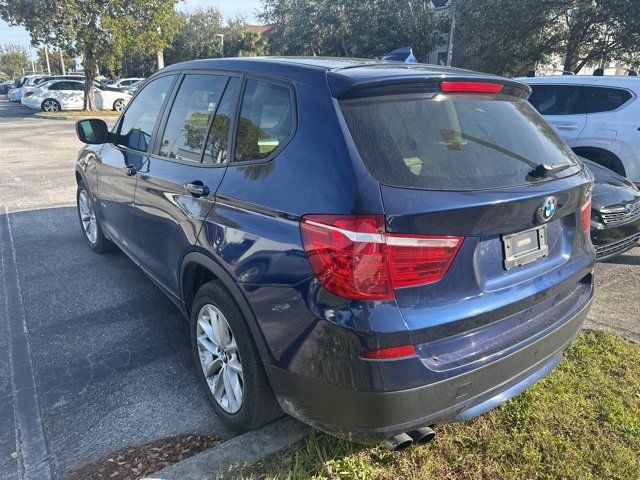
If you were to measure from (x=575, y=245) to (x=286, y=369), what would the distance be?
158 cm

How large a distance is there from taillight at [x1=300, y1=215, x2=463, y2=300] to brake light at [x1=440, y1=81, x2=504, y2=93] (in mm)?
770

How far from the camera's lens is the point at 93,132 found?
416cm

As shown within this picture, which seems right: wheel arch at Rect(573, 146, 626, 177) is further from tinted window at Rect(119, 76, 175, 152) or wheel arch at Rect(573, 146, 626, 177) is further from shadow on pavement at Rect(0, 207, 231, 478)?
shadow on pavement at Rect(0, 207, 231, 478)

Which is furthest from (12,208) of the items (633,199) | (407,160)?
(633,199)

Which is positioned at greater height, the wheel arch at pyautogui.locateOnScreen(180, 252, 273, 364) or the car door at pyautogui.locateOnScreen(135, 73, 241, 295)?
the car door at pyautogui.locateOnScreen(135, 73, 241, 295)

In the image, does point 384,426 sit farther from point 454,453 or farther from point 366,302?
point 454,453

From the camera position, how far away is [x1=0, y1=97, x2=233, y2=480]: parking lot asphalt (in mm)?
2592

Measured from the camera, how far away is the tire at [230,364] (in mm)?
2316

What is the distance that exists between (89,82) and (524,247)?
26.3 metres

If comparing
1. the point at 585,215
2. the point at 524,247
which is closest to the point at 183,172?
the point at 524,247

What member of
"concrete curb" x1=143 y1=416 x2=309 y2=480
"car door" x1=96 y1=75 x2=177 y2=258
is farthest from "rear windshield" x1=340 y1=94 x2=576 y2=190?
"car door" x1=96 y1=75 x2=177 y2=258

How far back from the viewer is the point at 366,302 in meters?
1.82

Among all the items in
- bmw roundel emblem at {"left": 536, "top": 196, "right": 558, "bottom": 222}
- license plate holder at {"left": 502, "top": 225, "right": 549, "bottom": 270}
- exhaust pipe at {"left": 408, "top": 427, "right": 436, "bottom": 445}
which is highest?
bmw roundel emblem at {"left": 536, "top": 196, "right": 558, "bottom": 222}

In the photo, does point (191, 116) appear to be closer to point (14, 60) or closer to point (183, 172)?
point (183, 172)
